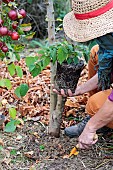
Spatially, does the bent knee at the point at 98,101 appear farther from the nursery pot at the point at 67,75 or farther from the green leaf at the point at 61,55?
the green leaf at the point at 61,55

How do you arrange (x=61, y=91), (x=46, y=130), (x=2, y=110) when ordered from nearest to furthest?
(x=61, y=91) → (x=46, y=130) → (x=2, y=110)

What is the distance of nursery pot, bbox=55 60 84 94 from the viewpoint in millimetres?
2092

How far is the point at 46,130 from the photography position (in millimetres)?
2510

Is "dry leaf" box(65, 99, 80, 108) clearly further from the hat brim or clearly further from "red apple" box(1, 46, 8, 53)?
"red apple" box(1, 46, 8, 53)

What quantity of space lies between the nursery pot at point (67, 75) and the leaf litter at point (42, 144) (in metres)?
0.34

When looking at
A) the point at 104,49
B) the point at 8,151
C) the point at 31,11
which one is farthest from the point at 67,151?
the point at 31,11

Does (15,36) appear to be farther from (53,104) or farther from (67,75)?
(53,104)

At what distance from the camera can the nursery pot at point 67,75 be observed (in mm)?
2092

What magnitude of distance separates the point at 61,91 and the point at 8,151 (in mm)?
459

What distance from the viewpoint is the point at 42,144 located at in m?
2.37

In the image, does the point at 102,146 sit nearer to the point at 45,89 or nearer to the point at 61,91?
the point at 61,91

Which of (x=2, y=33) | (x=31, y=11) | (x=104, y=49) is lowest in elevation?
(x=31, y=11)

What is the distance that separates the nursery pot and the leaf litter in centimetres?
34

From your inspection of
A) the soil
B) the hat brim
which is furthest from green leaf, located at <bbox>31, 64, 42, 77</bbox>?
the soil
